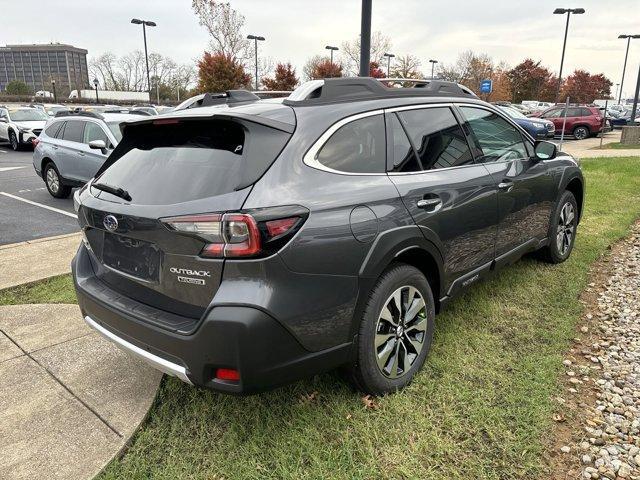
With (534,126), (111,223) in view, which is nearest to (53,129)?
(111,223)

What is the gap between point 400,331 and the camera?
116 inches

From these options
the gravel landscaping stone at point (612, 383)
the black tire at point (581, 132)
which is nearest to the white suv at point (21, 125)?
the gravel landscaping stone at point (612, 383)

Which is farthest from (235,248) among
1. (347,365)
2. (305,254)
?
(347,365)

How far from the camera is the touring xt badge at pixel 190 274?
227 centimetres

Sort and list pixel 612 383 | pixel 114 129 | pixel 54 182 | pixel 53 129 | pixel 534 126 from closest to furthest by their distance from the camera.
A: pixel 612 383
pixel 114 129
pixel 54 182
pixel 53 129
pixel 534 126

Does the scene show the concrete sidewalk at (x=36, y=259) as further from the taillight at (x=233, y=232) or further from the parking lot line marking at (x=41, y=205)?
the taillight at (x=233, y=232)

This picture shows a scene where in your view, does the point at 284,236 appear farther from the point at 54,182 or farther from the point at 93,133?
the point at 54,182

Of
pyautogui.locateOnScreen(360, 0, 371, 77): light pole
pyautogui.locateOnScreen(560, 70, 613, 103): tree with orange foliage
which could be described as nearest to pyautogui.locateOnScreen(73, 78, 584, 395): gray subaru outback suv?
pyautogui.locateOnScreen(360, 0, 371, 77): light pole

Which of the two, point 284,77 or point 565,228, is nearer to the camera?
point 565,228

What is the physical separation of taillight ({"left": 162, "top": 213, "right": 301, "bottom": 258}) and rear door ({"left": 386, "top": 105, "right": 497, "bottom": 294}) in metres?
0.95

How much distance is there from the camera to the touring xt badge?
2.27 m

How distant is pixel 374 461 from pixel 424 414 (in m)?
0.47

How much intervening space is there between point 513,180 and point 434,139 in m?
1.02

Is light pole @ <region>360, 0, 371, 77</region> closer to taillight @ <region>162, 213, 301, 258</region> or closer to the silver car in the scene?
taillight @ <region>162, 213, 301, 258</region>
